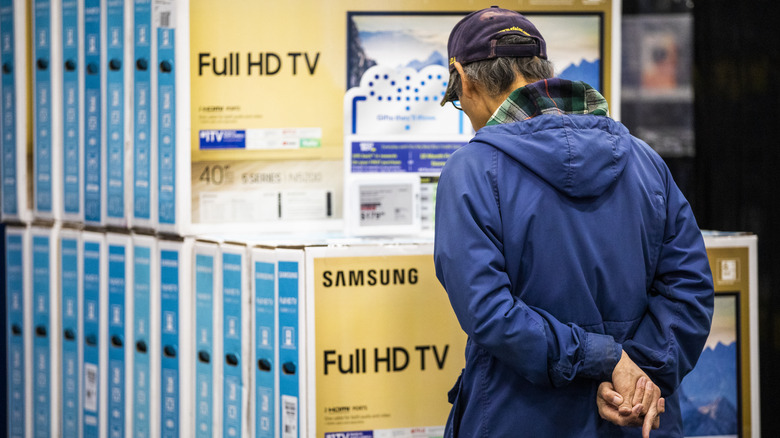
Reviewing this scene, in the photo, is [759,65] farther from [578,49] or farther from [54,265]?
[54,265]

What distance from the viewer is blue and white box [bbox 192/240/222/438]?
1703 millimetres

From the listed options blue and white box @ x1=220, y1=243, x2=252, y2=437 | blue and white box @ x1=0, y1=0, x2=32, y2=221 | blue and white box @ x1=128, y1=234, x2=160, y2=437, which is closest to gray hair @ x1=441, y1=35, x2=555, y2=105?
blue and white box @ x1=220, y1=243, x2=252, y2=437

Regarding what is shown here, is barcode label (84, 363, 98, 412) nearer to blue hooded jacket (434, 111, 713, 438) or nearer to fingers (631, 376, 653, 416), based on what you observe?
blue hooded jacket (434, 111, 713, 438)

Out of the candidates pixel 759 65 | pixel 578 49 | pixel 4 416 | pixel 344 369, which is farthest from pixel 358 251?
pixel 759 65

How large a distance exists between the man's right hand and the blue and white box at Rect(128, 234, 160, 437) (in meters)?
1.03

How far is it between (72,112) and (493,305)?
1.27 metres

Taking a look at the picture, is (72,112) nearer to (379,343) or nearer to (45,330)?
(45,330)

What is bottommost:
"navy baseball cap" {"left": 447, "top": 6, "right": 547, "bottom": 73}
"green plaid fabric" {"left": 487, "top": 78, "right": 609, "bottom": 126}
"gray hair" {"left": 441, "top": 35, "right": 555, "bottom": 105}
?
"green plaid fabric" {"left": 487, "top": 78, "right": 609, "bottom": 126}

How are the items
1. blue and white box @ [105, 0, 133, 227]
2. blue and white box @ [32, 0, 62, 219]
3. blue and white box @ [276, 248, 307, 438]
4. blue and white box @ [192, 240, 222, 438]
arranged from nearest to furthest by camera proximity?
blue and white box @ [276, 248, 307, 438] < blue and white box @ [192, 240, 222, 438] < blue and white box @ [105, 0, 133, 227] < blue and white box @ [32, 0, 62, 219]

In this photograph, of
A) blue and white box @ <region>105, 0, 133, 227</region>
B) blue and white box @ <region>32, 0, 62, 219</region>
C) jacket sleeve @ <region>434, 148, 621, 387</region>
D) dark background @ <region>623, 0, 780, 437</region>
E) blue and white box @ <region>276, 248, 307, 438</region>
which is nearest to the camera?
jacket sleeve @ <region>434, 148, 621, 387</region>

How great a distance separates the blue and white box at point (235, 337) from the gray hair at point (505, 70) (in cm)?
64

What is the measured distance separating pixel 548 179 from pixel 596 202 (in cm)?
9

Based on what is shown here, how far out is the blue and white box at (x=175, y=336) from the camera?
1.75 metres

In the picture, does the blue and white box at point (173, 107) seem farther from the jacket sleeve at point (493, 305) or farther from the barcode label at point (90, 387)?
the jacket sleeve at point (493, 305)
